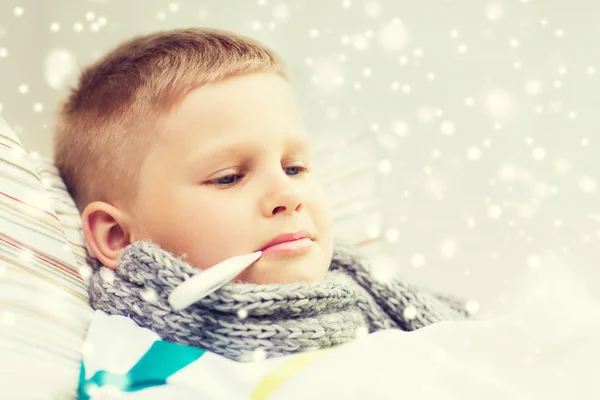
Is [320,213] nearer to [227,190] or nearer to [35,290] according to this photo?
[227,190]

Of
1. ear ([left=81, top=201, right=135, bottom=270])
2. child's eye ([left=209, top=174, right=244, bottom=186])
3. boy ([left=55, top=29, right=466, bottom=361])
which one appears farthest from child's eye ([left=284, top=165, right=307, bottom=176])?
ear ([left=81, top=201, right=135, bottom=270])

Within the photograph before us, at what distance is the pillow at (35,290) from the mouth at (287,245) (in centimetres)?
27

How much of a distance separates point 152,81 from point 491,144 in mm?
925

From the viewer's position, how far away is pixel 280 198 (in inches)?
30.1

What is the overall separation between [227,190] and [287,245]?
0.11m

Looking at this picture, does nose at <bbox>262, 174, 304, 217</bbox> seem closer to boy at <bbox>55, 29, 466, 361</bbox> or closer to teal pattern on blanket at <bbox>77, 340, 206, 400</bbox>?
boy at <bbox>55, 29, 466, 361</bbox>

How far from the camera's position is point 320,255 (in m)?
0.82

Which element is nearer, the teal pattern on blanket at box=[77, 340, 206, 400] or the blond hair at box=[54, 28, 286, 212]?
the teal pattern on blanket at box=[77, 340, 206, 400]

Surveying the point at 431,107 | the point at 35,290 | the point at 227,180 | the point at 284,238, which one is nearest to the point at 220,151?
the point at 227,180

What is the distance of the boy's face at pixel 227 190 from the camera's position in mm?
760

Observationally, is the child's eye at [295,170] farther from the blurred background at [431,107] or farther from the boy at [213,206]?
the blurred background at [431,107]

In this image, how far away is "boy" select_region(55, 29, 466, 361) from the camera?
0.71 metres

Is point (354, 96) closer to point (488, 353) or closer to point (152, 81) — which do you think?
point (152, 81)

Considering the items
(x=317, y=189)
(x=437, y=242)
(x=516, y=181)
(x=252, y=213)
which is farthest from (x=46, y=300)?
(x=516, y=181)
